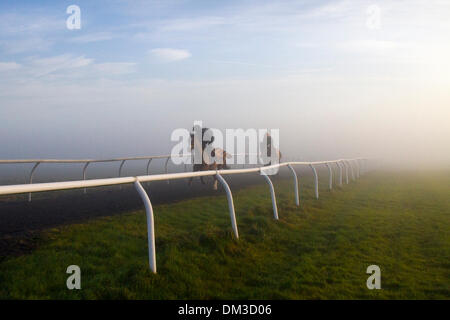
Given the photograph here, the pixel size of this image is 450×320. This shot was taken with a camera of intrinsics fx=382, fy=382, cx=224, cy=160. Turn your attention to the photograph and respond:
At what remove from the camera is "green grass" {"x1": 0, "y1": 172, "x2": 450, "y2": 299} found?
3902 millimetres

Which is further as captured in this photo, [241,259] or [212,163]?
[212,163]

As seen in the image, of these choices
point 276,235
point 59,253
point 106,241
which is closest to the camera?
point 59,253

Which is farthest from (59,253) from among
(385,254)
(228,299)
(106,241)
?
(385,254)

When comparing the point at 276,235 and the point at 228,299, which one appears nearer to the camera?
the point at 228,299

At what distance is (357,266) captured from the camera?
5105mm

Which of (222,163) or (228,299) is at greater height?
(222,163)

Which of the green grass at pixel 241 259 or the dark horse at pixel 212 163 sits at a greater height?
the dark horse at pixel 212 163

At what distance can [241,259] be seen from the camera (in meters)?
5.22

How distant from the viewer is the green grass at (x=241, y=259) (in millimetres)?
3902

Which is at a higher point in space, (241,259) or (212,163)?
(212,163)

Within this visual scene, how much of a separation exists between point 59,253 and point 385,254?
4.68 meters

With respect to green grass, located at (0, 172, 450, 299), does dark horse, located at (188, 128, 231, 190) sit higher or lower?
higher

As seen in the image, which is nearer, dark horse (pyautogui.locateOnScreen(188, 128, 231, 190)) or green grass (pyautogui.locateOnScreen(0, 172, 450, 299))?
green grass (pyautogui.locateOnScreen(0, 172, 450, 299))
